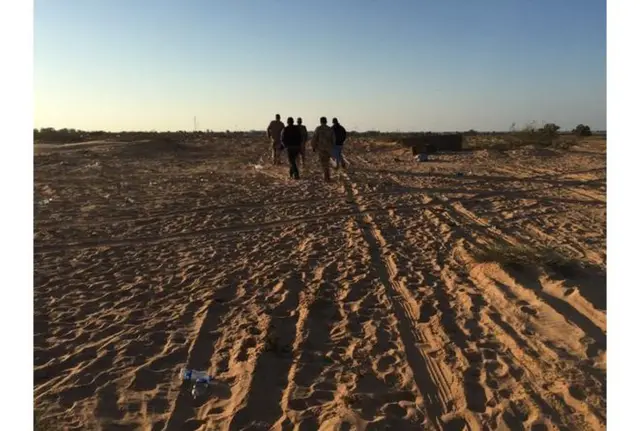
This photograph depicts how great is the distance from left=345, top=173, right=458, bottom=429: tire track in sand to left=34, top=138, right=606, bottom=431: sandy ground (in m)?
0.02

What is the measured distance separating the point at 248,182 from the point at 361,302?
9958mm

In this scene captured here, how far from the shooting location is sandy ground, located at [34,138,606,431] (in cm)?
321

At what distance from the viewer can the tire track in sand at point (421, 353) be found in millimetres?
3211

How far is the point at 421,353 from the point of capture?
3914mm

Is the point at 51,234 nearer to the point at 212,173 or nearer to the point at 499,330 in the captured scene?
the point at 499,330

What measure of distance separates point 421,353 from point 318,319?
1109 mm

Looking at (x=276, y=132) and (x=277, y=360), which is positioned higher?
(x=276, y=132)

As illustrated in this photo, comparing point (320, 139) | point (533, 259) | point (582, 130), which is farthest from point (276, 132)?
point (582, 130)

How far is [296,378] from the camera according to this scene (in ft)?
11.8

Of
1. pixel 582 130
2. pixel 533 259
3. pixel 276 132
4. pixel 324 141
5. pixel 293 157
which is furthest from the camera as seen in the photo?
pixel 582 130

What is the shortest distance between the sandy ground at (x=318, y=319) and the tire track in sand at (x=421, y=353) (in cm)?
2

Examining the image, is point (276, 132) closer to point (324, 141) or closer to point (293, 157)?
point (293, 157)
